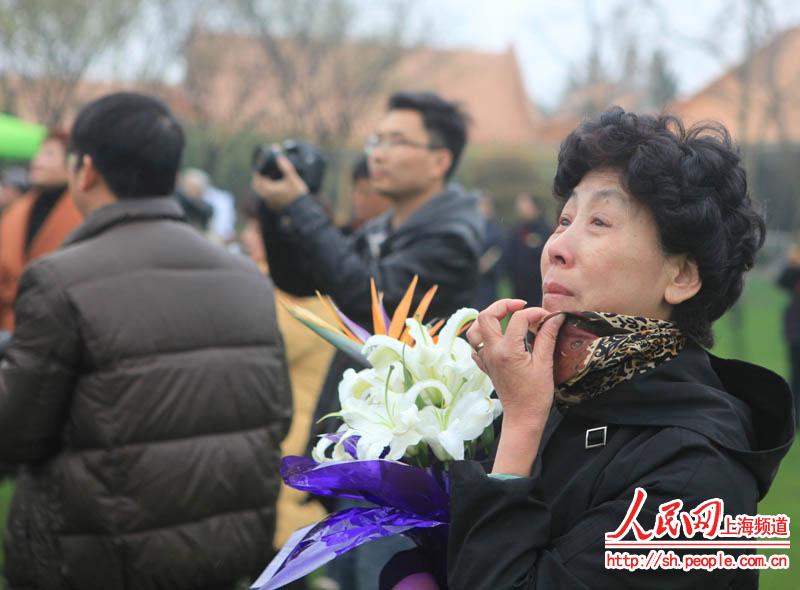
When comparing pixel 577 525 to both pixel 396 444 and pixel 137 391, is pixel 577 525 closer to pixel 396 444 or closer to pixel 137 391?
pixel 396 444

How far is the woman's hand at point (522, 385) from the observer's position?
2.00 m

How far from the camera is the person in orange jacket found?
588 centimetres

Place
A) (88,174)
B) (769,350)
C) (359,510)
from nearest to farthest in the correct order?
(359,510), (88,174), (769,350)

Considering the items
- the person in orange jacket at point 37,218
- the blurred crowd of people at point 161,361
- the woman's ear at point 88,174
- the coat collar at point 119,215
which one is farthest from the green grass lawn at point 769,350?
the person in orange jacket at point 37,218

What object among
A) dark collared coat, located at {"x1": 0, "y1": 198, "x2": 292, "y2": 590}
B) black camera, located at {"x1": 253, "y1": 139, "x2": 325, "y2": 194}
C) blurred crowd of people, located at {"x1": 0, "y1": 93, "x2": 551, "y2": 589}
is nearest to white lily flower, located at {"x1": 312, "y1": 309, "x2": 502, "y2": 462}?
blurred crowd of people, located at {"x1": 0, "y1": 93, "x2": 551, "y2": 589}

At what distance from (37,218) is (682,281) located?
4624 millimetres

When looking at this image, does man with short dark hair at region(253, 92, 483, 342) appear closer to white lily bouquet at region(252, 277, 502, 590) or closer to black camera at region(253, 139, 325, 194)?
black camera at region(253, 139, 325, 194)

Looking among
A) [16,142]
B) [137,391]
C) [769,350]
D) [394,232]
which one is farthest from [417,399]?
[16,142]

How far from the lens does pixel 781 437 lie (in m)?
2.06

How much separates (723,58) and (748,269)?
1631 centimetres

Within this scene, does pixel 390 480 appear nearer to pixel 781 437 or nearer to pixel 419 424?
pixel 419 424

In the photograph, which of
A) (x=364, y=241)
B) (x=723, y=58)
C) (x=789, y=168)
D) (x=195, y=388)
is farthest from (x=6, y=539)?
(x=789, y=168)

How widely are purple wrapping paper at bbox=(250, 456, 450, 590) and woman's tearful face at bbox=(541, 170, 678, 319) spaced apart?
0.41m

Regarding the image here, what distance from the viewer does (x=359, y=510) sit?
82.4 inches
